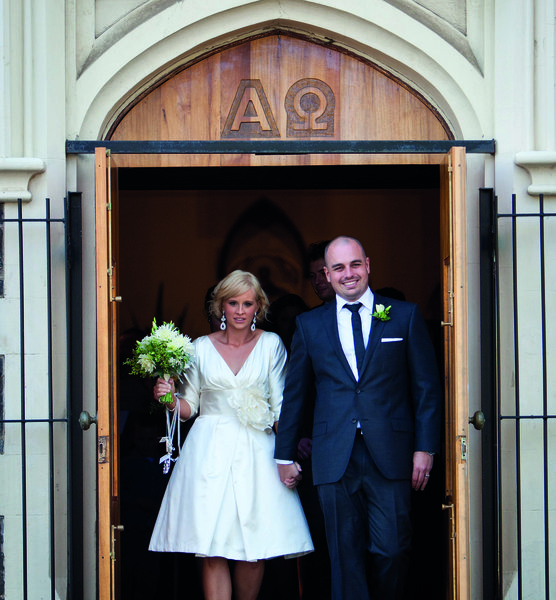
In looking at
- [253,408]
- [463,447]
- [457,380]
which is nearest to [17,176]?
[253,408]

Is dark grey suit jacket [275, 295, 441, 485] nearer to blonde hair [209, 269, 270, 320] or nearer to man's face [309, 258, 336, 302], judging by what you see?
blonde hair [209, 269, 270, 320]

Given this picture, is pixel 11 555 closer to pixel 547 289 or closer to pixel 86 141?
pixel 86 141

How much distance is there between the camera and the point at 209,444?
5.22 metres

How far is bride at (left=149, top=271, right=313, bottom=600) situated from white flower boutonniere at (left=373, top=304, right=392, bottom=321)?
76 centimetres

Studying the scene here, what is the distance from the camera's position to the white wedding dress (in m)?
5.07

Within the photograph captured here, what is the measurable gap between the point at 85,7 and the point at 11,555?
307 centimetres

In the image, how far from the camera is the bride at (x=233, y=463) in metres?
5.07

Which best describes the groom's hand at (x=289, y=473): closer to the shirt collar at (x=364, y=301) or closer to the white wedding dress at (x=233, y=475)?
the white wedding dress at (x=233, y=475)

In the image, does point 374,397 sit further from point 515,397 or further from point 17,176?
point 17,176

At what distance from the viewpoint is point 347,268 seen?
4.88 meters

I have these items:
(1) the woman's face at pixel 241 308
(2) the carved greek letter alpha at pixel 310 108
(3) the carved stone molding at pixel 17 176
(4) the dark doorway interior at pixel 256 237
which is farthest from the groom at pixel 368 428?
(4) the dark doorway interior at pixel 256 237

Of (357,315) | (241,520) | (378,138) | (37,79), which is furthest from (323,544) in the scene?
(37,79)

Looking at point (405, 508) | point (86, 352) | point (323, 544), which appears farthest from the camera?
point (323, 544)

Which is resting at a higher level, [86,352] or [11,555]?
[86,352]
